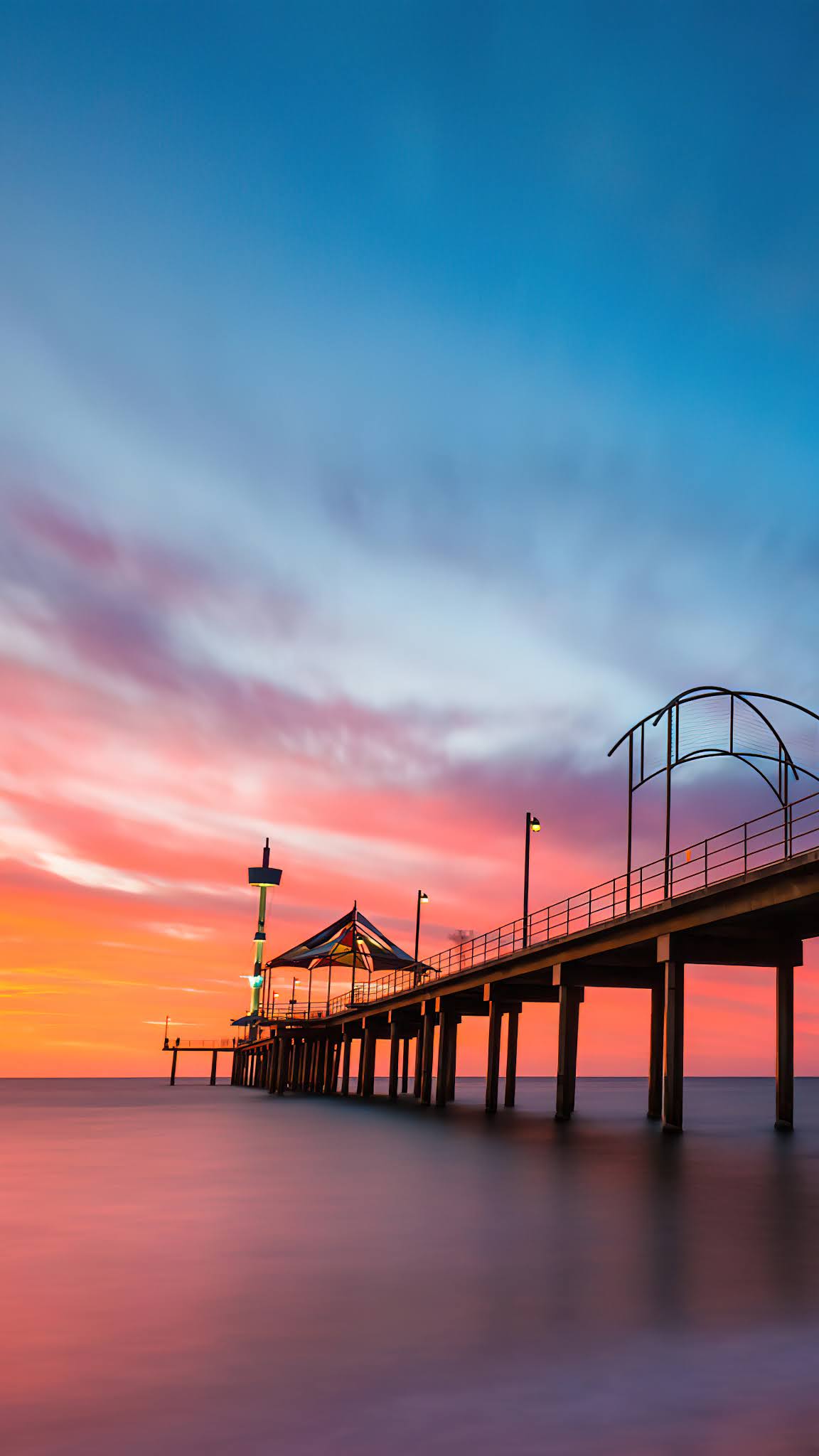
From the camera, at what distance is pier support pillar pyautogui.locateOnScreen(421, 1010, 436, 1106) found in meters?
59.7

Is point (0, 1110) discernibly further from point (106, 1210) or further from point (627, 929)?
point (106, 1210)

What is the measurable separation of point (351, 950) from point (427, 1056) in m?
15.0

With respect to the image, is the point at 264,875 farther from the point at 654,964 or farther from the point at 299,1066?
the point at 654,964

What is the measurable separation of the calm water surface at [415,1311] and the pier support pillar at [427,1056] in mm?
33089

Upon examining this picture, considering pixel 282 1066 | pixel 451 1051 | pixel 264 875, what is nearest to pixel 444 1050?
pixel 451 1051

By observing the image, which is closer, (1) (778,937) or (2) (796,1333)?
(2) (796,1333)

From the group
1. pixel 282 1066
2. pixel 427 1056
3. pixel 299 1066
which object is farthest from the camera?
pixel 299 1066

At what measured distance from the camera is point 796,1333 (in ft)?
34.7

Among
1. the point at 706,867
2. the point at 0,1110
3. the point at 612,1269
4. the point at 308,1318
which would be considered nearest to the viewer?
the point at 308,1318

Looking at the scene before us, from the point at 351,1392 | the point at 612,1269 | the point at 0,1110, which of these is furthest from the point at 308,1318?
the point at 0,1110

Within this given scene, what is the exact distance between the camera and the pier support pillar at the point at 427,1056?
2349 inches

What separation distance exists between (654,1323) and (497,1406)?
3077mm

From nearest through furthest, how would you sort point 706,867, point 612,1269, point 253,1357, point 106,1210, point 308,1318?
point 253,1357
point 308,1318
point 612,1269
point 106,1210
point 706,867

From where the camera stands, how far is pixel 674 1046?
3453 centimetres
